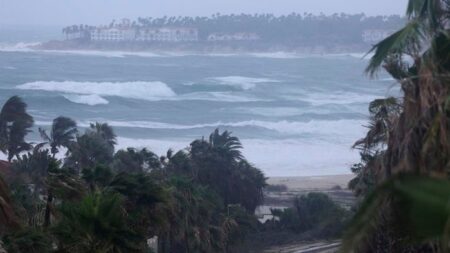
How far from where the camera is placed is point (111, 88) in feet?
201

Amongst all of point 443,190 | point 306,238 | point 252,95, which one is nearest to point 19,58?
point 252,95

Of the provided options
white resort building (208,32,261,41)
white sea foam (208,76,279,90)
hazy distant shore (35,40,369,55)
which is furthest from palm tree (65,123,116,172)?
white resort building (208,32,261,41)

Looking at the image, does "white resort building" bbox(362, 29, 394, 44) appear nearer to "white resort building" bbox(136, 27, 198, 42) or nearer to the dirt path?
"white resort building" bbox(136, 27, 198, 42)

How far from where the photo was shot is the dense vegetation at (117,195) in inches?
309

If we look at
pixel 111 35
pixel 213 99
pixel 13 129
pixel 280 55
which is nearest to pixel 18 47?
pixel 111 35

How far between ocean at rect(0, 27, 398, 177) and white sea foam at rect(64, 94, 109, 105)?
0.06 m

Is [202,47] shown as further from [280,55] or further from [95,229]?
[95,229]

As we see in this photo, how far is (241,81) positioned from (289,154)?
33.1 meters

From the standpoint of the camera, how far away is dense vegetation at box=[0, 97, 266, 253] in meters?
7.84

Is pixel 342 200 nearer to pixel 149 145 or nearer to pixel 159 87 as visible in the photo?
pixel 149 145

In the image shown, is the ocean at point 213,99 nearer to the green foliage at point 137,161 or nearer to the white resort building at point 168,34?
the green foliage at point 137,161

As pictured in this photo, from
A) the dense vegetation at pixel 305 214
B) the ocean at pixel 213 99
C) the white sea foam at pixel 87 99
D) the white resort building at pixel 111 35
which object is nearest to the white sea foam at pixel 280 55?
the ocean at pixel 213 99

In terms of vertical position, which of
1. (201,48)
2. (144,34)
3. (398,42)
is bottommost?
(201,48)

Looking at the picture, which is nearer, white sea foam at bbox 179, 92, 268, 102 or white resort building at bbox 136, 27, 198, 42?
white sea foam at bbox 179, 92, 268, 102
